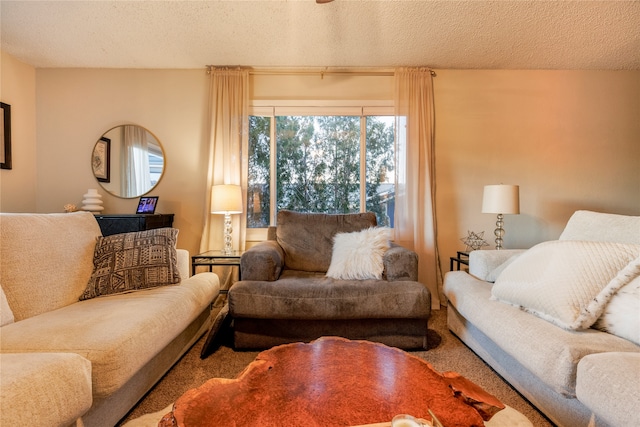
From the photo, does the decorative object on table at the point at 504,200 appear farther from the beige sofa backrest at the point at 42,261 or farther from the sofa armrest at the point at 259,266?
the beige sofa backrest at the point at 42,261

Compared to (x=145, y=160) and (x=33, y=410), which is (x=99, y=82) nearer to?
(x=145, y=160)

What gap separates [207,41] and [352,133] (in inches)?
65.2

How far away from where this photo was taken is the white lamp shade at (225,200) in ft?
8.92

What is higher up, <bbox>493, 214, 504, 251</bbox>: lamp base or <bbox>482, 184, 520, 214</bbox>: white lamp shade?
<bbox>482, 184, 520, 214</bbox>: white lamp shade

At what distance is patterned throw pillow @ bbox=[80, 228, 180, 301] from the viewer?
1633 mm

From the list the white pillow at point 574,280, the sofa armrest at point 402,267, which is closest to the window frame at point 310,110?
the sofa armrest at point 402,267

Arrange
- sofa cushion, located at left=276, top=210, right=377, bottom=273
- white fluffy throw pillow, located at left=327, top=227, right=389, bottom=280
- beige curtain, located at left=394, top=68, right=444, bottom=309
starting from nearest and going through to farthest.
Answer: white fluffy throw pillow, located at left=327, top=227, right=389, bottom=280 < sofa cushion, located at left=276, top=210, right=377, bottom=273 < beige curtain, located at left=394, top=68, right=444, bottom=309

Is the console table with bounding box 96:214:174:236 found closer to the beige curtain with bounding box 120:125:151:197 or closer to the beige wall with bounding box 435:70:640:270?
the beige curtain with bounding box 120:125:151:197

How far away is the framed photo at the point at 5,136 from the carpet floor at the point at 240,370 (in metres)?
2.77

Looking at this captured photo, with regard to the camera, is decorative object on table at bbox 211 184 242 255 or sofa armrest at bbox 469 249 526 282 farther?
decorative object on table at bbox 211 184 242 255

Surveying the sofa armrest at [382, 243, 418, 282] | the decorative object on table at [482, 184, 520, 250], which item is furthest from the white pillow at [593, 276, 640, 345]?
the decorative object on table at [482, 184, 520, 250]

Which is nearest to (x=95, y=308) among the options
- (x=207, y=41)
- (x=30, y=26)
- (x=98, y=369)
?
(x=98, y=369)

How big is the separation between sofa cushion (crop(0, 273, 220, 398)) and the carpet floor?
31cm

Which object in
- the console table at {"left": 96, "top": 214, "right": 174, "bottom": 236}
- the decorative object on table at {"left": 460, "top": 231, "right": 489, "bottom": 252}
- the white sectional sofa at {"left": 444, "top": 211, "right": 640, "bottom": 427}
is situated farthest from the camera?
the decorative object on table at {"left": 460, "top": 231, "right": 489, "bottom": 252}
